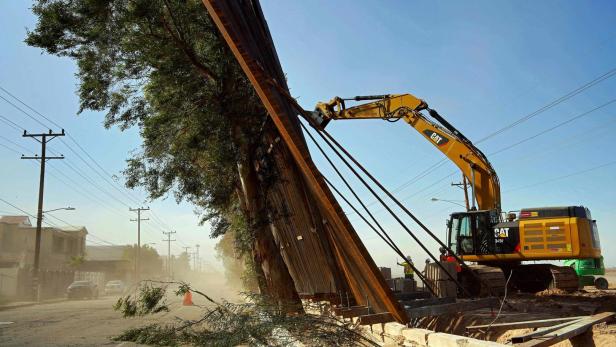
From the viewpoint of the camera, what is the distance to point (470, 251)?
15.6 meters

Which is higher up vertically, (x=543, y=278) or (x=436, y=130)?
(x=436, y=130)

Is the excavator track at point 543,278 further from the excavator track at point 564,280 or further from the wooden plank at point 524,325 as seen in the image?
the wooden plank at point 524,325

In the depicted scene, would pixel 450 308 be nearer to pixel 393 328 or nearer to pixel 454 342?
pixel 393 328

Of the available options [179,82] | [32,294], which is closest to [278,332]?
[179,82]

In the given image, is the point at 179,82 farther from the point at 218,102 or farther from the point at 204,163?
the point at 204,163

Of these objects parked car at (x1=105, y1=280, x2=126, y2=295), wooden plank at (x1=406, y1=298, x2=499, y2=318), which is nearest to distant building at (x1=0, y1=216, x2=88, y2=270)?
parked car at (x1=105, y1=280, x2=126, y2=295)

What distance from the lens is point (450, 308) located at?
8133 millimetres

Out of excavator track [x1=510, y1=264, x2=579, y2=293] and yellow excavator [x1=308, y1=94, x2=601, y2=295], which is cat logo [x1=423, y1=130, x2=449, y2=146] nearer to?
yellow excavator [x1=308, y1=94, x2=601, y2=295]

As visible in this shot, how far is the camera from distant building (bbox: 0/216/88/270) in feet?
156

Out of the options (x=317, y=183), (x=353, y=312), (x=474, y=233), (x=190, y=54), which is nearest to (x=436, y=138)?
(x=474, y=233)

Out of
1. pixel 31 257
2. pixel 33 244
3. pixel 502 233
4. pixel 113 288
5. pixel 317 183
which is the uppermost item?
pixel 33 244

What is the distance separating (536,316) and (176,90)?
28.1ft

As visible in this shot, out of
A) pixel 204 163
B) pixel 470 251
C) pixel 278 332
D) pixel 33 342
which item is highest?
pixel 204 163

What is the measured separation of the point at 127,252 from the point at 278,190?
89.9m
